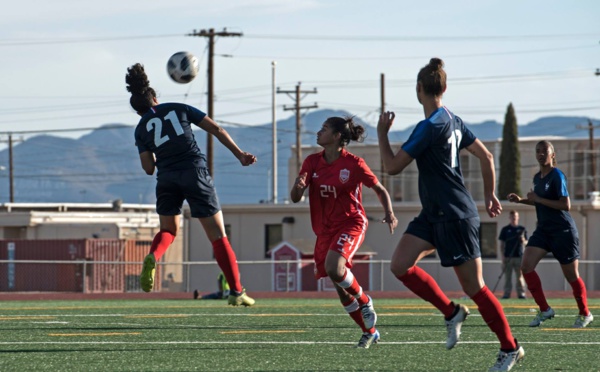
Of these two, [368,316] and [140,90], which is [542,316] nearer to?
[368,316]

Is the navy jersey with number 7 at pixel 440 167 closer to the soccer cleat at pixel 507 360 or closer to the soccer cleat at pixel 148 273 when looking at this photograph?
the soccer cleat at pixel 507 360

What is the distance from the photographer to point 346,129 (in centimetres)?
990

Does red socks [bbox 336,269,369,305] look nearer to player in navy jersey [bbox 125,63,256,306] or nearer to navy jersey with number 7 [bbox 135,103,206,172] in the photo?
player in navy jersey [bbox 125,63,256,306]

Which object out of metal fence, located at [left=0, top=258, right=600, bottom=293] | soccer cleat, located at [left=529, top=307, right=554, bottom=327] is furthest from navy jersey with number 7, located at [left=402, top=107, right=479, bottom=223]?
metal fence, located at [left=0, top=258, right=600, bottom=293]

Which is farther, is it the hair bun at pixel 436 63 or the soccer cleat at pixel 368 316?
the soccer cleat at pixel 368 316

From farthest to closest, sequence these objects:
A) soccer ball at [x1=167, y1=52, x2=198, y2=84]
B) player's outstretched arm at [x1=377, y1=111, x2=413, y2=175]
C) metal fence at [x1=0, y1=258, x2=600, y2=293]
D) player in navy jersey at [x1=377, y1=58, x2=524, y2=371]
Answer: metal fence at [x1=0, y1=258, x2=600, y2=293], soccer ball at [x1=167, y1=52, x2=198, y2=84], player in navy jersey at [x1=377, y1=58, x2=524, y2=371], player's outstretched arm at [x1=377, y1=111, x2=413, y2=175]

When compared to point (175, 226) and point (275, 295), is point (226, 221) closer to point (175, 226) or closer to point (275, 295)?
point (275, 295)

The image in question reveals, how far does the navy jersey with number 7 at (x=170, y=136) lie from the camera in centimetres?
1017

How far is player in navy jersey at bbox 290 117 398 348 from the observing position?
32.1 feet

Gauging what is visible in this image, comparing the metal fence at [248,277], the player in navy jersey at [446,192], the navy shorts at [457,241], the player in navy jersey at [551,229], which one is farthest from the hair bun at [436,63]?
the metal fence at [248,277]

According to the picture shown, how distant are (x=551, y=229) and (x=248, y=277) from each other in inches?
1200

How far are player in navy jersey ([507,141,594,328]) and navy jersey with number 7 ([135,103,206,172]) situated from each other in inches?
148

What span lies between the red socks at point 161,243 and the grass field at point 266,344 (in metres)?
0.75

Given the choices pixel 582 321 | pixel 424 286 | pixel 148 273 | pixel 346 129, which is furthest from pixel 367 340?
pixel 582 321
